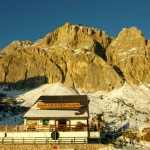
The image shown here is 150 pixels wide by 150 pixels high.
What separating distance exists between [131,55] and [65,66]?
25.6 metres

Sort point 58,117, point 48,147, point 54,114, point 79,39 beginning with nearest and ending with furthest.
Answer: point 48,147 < point 58,117 < point 54,114 < point 79,39

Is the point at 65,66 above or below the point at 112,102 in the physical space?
above

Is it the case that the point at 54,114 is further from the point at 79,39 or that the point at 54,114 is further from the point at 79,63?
the point at 79,39

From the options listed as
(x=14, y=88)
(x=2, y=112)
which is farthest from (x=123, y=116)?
(x=14, y=88)

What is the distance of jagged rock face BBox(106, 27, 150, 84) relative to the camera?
12669 cm

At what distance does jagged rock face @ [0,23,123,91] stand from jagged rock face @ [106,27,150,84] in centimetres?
573

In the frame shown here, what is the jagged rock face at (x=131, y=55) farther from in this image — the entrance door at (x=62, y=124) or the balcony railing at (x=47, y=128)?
the balcony railing at (x=47, y=128)

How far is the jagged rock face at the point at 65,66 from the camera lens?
400 feet

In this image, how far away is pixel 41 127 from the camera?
51844 millimetres

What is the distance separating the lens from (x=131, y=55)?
432ft

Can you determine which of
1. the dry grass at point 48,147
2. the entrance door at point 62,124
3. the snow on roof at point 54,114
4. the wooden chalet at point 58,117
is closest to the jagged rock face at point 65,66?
the wooden chalet at point 58,117

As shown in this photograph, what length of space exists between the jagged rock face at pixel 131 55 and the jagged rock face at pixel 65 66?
5.73 meters

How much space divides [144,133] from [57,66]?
72.4 meters

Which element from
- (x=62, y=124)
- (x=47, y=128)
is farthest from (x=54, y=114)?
(x=47, y=128)
